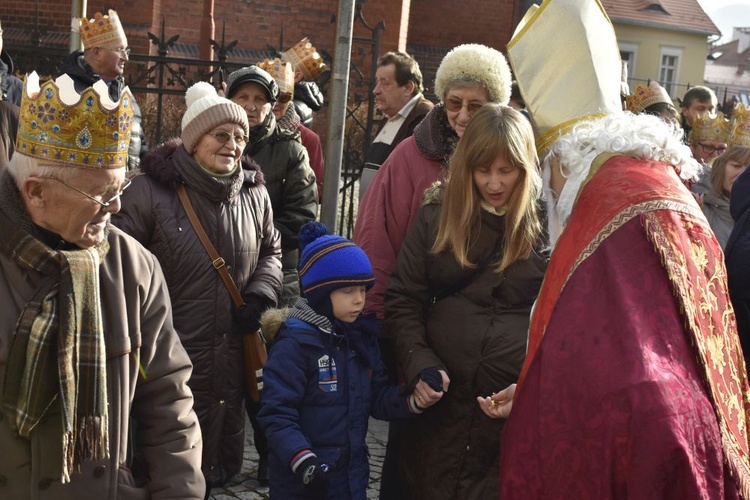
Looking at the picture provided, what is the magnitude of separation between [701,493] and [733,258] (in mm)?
1840

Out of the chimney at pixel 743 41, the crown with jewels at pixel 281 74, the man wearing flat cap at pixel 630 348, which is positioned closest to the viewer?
the man wearing flat cap at pixel 630 348

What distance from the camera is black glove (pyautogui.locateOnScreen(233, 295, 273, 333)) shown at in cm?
471

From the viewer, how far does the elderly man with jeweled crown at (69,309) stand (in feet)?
8.66

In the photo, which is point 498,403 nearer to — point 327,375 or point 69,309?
point 327,375

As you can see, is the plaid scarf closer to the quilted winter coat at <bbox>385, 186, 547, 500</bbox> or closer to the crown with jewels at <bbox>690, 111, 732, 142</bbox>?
the quilted winter coat at <bbox>385, 186, 547, 500</bbox>

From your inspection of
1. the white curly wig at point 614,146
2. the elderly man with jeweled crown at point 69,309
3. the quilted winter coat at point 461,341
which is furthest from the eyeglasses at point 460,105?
the elderly man with jeweled crown at point 69,309

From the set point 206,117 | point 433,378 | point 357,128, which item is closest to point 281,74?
point 206,117

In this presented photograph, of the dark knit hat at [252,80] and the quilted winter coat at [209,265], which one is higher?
the dark knit hat at [252,80]

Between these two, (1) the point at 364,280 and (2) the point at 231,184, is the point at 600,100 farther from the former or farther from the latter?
(2) the point at 231,184

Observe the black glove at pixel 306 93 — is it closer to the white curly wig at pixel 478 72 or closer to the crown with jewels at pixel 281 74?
the crown with jewels at pixel 281 74

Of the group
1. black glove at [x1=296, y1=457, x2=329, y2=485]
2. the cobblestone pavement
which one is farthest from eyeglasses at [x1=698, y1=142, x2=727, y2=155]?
black glove at [x1=296, y1=457, x2=329, y2=485]

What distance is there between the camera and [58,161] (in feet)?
8.91

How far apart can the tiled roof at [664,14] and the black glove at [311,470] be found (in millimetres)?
38955

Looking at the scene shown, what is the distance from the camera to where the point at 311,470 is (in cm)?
376
